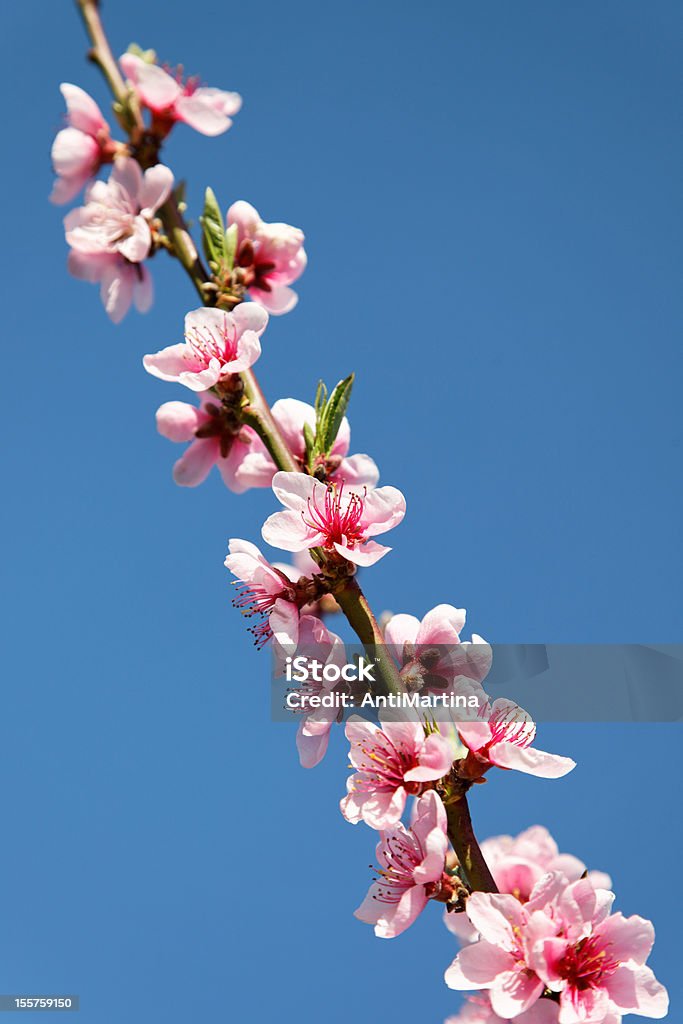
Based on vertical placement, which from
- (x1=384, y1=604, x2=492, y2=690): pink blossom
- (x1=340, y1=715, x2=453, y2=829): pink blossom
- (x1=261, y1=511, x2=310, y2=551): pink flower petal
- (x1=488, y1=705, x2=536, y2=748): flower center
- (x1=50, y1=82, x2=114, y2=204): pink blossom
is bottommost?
(x1=340, y1=715, x2=453, y2=829): pink blossom

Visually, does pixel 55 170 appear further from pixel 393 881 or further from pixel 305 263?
pixel 393 881

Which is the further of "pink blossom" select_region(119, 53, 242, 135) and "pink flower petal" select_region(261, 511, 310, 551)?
"pink blossom" select_region(119, 53, 242, 135)

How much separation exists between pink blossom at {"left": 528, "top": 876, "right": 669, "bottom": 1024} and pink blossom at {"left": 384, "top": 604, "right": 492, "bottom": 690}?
1.39ft

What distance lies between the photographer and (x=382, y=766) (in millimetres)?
1530

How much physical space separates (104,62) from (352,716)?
1769mm

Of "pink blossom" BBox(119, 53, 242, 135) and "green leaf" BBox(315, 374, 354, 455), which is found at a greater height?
"pink blossom" BBox(119, 53, 242, 135)

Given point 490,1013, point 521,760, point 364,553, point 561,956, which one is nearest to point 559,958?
point 561,956

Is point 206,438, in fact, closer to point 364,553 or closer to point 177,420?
point 177,420

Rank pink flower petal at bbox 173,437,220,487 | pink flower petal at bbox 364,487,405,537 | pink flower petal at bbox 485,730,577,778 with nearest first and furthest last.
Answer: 1. pink flower petal at bbox 485,730,577,778
2. pink flower petal at bbox 364,487,405,537
3. pink flower petal at bbox 173,437,220,487

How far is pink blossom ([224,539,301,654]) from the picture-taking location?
5.23ft

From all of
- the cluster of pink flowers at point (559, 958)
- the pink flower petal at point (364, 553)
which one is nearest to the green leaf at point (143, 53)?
the pink flower petal at point (364, 553)

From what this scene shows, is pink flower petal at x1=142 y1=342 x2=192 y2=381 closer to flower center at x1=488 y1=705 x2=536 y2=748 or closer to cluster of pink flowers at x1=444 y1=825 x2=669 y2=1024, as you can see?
flower center at x1=488 y1=705 x2=536 y2=748

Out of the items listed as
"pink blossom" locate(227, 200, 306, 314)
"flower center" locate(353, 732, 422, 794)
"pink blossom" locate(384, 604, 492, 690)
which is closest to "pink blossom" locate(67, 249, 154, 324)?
"pink blossom" locate(227, 200, 306, 314)

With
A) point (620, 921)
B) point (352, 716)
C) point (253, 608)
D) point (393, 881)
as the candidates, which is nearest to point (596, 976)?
point (620, 921)
